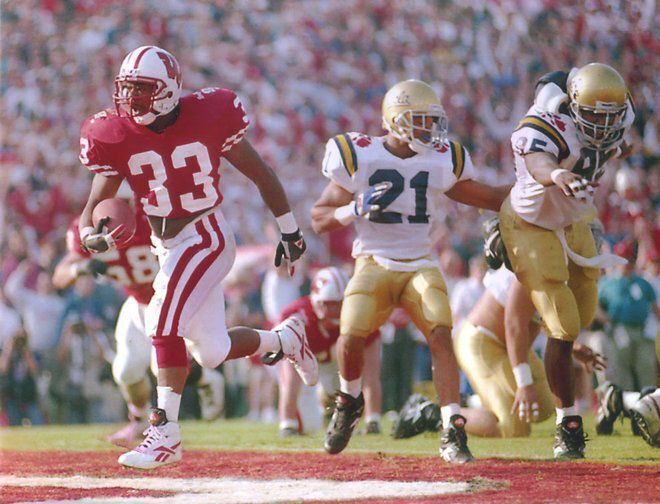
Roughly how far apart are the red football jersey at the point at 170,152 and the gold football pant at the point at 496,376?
2.30m

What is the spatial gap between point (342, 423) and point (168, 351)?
0.98 m

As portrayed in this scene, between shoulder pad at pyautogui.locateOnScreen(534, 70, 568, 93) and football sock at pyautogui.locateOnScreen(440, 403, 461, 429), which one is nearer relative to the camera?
football sock at pyautogui.locateOnScreen(440, 403, 461, 429)

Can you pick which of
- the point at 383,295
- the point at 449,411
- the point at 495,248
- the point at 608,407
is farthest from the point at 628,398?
the point at 383,295

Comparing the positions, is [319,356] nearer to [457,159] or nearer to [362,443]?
[362,443]

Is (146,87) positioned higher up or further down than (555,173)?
higher up

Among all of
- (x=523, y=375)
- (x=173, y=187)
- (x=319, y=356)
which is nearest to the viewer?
(x=173, y=187)

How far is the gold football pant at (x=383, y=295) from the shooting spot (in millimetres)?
4812

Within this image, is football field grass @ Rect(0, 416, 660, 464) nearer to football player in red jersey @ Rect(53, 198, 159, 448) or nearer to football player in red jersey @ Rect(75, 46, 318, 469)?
football player in red jersey @ Rect(53, 198, 159, 448)

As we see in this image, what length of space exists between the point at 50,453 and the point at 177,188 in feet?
6.38

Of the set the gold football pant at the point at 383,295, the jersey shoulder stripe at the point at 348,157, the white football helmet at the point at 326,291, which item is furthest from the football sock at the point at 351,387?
the white football helmet at the point at 326,291

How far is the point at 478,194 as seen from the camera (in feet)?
16.8

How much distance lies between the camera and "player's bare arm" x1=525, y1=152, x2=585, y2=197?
427 centimetres

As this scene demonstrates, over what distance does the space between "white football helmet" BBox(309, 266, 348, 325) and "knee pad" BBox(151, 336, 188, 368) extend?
7.92ft

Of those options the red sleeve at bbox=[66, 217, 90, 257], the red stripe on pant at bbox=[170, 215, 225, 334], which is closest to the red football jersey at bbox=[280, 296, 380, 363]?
the red sleeve at bbox=[66, 217, 90, 257]
